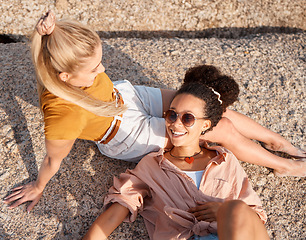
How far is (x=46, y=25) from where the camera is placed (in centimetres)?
204

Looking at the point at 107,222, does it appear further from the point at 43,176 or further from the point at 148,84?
the point at 148,84

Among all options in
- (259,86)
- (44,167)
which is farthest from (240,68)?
(44,167)

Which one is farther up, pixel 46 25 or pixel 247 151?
pixel 46 25

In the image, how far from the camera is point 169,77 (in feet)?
12.7

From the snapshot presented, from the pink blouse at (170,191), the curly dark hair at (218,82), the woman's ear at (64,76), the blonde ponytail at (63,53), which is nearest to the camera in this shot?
the blonde ponytail at (63,53)

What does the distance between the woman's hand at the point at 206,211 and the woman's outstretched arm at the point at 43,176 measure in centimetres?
106

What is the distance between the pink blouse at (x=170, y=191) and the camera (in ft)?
8.23

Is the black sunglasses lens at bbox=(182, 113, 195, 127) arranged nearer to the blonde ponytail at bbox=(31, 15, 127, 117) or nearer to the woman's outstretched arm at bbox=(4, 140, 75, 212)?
the blonde ponytail at bbox=(31, 15, 127, 117)

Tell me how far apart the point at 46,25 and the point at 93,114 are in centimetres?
73

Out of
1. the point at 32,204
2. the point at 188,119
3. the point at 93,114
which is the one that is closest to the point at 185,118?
the point at 188,119

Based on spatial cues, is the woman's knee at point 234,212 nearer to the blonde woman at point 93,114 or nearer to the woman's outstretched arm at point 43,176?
the blonde woman at point 93,114

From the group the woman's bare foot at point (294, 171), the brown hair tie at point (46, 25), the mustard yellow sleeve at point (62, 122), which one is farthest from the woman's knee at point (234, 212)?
the brown hair tie at point (46, 25)

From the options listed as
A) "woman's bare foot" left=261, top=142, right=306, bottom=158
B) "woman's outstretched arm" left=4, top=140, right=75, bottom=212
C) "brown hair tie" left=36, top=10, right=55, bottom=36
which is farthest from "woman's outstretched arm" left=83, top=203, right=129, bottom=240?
"woman's bare foot" left=261, top=142, right=306, bottom=158

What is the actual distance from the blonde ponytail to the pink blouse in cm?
74
